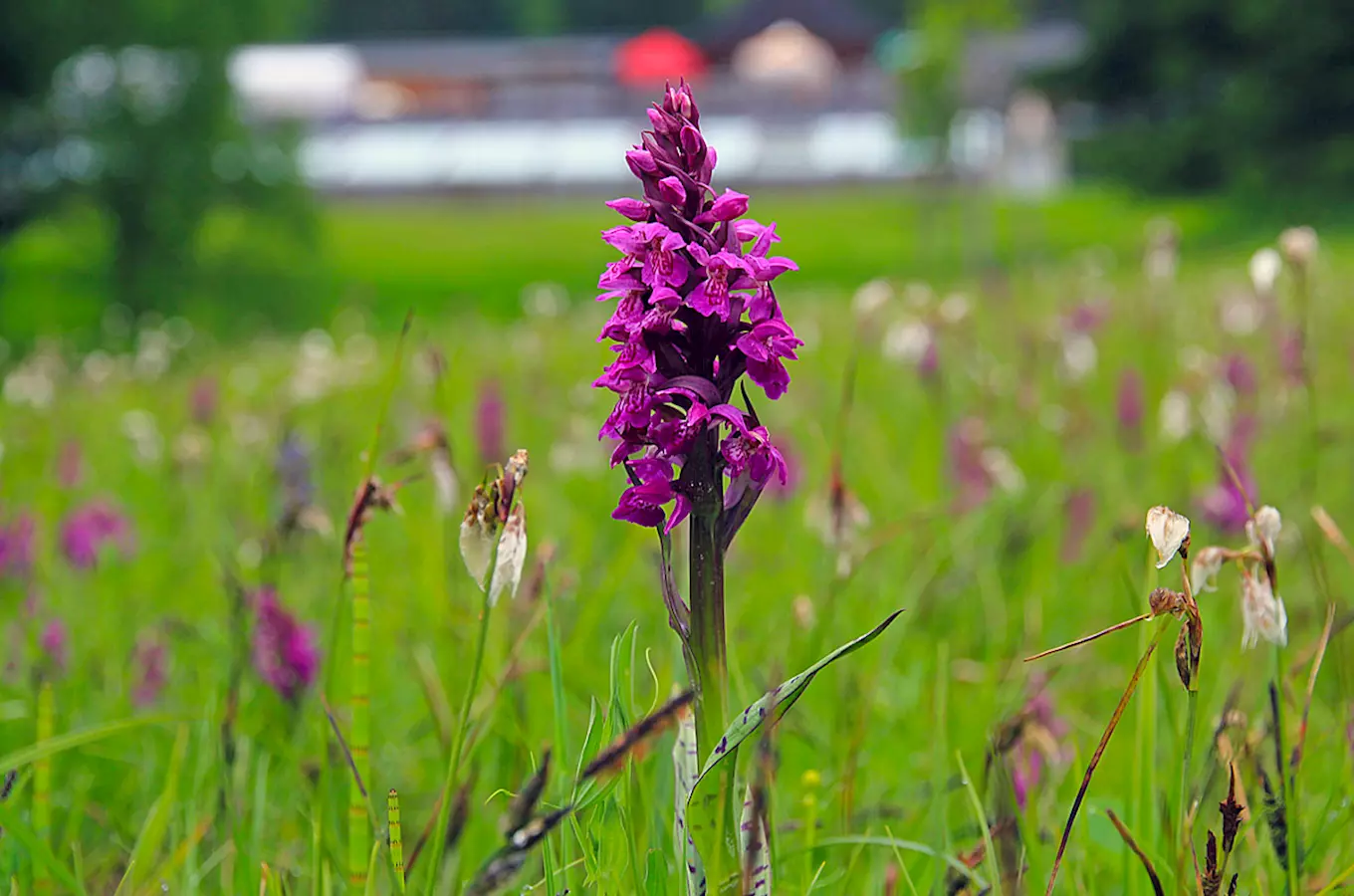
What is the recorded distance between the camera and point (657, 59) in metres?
53.4

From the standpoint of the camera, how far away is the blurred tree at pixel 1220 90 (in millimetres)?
23938

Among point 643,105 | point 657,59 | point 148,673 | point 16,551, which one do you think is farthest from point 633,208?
point 657,59

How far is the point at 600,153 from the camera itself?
3544 cm

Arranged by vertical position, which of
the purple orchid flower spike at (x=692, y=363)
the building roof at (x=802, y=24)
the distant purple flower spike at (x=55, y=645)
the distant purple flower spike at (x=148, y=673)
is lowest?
the distant purple flower spike at (x=148, y=673)

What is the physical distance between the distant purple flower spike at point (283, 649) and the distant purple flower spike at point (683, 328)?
125 cm

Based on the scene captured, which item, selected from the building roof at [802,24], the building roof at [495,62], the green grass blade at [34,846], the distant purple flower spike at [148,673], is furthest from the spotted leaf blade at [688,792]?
the building roof at [802,24]

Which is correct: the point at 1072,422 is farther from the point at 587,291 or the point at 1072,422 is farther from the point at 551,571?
the point at 587,291

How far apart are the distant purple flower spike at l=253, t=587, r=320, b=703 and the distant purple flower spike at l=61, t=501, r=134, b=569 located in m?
1.31

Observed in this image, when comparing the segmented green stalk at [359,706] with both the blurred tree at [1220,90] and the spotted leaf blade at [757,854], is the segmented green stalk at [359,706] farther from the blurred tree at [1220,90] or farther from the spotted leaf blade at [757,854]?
the blurred tree at [1220,90]

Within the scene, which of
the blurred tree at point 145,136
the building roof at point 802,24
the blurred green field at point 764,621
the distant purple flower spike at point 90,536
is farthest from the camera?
the building roof at point 802,24

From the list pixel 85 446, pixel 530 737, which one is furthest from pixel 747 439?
pixel 85 446

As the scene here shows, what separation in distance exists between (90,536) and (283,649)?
56.0 inches

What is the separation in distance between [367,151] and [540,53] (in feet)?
75.8

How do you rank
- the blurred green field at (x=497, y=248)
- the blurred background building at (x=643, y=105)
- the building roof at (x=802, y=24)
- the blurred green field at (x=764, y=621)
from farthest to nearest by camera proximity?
the building roof at (x=802, y=24) < the blurred background building at (x=643, y=105) < the blurred green field at (x=497, y=248) < the blurred green field at (x=764, y=621)
